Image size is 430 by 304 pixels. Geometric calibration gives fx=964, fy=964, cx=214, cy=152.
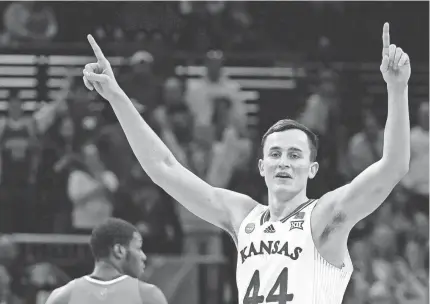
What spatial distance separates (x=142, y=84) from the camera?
12.9m

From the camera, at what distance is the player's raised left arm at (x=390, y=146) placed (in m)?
4.91

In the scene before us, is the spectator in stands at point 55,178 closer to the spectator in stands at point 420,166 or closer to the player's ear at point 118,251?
the player's ear at point 118,251

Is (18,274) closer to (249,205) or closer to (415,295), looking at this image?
(415,295)

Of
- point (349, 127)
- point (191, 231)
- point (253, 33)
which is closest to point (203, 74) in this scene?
point (253, 33)

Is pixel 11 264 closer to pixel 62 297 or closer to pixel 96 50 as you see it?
pixel 62 297

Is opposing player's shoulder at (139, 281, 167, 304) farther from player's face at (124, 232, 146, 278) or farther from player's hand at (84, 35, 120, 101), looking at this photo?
player's hand at (84, 35, 120, 101)

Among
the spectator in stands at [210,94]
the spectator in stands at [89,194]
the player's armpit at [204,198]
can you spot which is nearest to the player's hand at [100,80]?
the player's armpit at [204,198]

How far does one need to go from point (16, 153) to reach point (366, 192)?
25.3 feet

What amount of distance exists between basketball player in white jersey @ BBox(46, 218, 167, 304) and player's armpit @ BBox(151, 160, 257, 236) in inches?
83.5

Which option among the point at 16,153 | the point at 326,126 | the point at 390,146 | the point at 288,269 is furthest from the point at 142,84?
the point at 390,146

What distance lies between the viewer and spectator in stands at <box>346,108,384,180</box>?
42.2ft

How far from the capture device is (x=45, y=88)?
1401cm

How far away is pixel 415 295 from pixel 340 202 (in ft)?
23.1

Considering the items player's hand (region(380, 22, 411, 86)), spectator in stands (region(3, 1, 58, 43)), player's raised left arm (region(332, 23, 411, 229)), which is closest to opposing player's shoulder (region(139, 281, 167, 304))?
player's raised left arm (region(332, 23, 411, 229))
